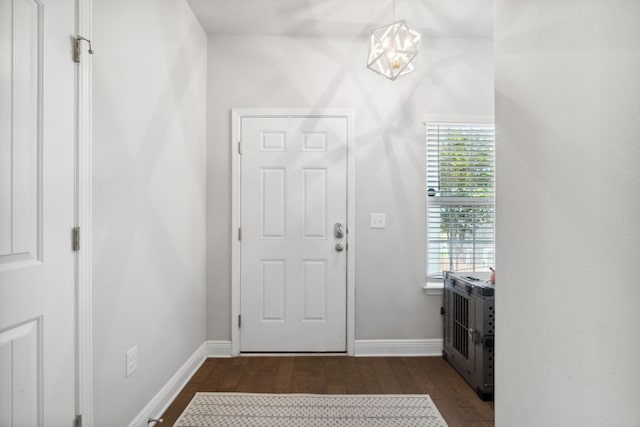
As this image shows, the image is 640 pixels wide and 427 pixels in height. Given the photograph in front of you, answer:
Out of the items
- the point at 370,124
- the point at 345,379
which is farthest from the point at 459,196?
the point at 345,379

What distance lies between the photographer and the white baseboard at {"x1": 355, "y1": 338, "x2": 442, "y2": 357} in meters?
2.76

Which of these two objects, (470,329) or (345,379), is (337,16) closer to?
(470,329)

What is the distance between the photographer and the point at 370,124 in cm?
278

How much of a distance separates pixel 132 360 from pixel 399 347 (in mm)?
1993

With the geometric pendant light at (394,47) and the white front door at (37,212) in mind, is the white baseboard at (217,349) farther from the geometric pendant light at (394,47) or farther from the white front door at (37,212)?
the geometric pendant light at (394,47)

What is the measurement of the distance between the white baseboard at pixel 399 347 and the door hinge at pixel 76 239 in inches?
84.9

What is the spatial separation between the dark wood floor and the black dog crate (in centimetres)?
9

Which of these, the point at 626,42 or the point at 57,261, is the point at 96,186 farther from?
the point at 626,42

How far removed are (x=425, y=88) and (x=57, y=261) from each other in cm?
272

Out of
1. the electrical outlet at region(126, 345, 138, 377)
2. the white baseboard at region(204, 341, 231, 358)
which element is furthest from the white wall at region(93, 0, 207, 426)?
the white baseboard at region(204, 341, 231, 358)

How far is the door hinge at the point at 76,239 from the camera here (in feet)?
4.16

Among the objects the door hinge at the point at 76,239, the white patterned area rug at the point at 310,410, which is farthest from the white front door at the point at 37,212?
the white patterned area rug at the point at 310,410

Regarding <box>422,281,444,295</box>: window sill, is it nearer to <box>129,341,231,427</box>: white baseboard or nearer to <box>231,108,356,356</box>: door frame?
<box>231,108,356,356</box>: door frame

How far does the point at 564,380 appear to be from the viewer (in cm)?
87
